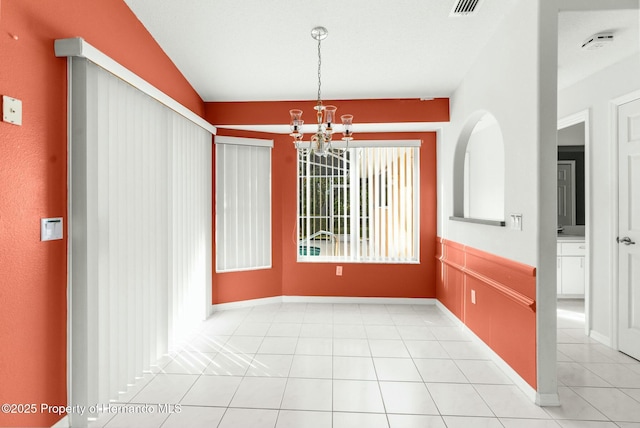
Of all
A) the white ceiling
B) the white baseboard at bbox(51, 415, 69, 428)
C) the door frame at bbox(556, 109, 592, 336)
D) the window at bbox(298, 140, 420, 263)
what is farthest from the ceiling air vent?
the white baseboard at bbox(51, 415, 69, 428)

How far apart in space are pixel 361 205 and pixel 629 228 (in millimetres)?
2692

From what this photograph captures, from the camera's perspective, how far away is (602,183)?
3.00m

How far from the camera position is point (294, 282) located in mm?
4438

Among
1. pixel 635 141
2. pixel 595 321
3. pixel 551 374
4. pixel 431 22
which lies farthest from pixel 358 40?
pixel 595 321

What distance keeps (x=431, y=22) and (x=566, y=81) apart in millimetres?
1738

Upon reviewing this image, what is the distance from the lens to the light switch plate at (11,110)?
59.2 inches

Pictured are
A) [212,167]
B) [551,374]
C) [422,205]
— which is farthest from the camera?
[422,205]

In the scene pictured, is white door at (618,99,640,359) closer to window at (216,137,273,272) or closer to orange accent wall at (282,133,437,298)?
orange accent wall at (282,133,437,298)

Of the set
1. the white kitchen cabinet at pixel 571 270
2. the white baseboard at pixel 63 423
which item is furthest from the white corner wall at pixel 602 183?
the white baseboard at pixel 63 423

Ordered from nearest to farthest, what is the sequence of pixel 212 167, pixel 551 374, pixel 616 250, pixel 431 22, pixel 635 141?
pixel 551 374 → pixel 431 22 → pixel 635 141 → pixel 616 250 → pixel 212 167

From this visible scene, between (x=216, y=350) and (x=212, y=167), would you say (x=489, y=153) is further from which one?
(x=216, y=350)

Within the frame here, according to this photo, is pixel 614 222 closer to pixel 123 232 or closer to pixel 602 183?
pixel 602 183

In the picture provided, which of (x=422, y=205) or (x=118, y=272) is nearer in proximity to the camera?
(x=118, y=272)

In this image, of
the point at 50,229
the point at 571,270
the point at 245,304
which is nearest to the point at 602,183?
the point at 571,270
